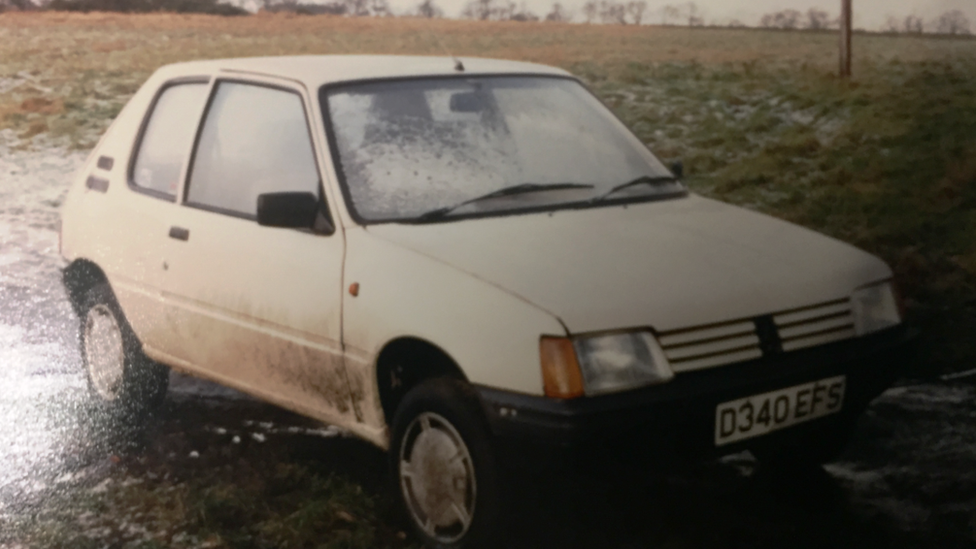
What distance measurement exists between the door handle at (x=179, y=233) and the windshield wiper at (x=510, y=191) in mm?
1147

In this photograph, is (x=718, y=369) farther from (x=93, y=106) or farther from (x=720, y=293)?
(x=93, y=106)

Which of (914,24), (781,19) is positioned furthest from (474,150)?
(781,19)

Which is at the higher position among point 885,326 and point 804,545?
point 885,326

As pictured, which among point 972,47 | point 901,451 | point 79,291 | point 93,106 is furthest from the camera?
point 93,106

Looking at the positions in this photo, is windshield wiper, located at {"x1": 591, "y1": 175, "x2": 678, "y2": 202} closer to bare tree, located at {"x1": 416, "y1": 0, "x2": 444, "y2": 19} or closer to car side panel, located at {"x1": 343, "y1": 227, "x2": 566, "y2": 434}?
car side panel, located at {"x1": 343, "y1": 227, "x2": 566, "y2": 434}

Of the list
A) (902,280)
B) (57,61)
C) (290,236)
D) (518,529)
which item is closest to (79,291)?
(290,236)

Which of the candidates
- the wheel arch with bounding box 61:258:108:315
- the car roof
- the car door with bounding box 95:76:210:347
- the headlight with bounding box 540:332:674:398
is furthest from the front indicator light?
the wheel arch with bounding box 61:258:108:315

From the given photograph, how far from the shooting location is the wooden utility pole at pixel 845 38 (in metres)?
7.04

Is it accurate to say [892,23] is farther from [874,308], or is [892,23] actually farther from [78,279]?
[78,279]

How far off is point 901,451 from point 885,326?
3.33 feet

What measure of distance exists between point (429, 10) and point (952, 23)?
3388 millimetres

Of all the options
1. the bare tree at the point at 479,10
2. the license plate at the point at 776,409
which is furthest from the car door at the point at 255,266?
the bare tree at the point at 479,10

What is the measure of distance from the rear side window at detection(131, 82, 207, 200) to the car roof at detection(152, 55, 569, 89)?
0.38ft

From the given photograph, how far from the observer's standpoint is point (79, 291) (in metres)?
4.95
